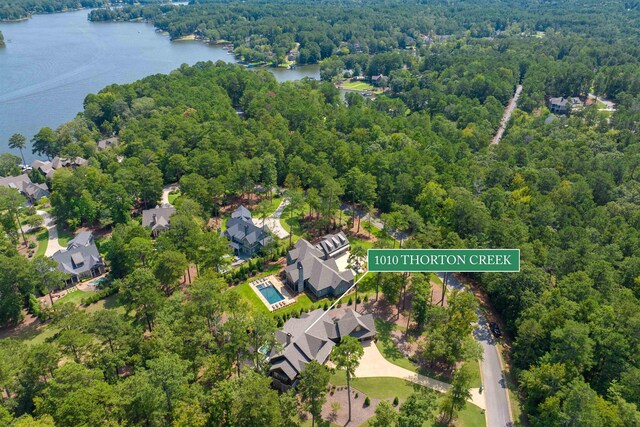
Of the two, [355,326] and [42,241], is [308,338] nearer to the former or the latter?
[355,326]

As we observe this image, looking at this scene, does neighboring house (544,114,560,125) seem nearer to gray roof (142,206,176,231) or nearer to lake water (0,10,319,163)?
gray roof (142,206,176,231)

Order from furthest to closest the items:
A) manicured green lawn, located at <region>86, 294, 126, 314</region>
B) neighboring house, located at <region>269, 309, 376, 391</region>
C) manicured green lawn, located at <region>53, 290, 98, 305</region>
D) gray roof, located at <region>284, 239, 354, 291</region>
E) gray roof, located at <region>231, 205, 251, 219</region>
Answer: gray roof, located at <region>231, 205, 251, 219</region> → gray roof, located at <region>284, 239, 354, 291</region> → manicured green lawn, located at <region>53, 290, 98, 305</region> → manicured green lawn, located at <region>86, 294, 126, 314</region> → neighboring house, located at <region>269, 309, 376, 391</region>

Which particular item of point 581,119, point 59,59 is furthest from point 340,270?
point 59,59

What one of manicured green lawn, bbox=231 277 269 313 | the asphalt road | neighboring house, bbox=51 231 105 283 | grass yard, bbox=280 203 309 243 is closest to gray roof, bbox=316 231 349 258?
grass yard, bbox=280 203 309 243

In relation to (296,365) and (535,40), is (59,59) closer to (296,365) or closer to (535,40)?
(296,365)

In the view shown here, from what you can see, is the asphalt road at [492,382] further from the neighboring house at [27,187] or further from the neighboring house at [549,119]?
the neighboring house at [27,187]

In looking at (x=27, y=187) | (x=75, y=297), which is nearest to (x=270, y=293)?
(x=75, y=297)
